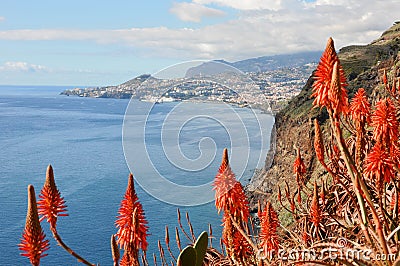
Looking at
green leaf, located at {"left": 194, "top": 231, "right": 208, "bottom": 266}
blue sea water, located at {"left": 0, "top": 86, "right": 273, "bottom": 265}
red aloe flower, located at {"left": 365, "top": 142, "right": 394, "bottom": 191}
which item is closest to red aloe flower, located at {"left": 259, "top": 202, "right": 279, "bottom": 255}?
green leaf, located at {"left": 194, "top": 231, "right": 208, "bottom": 266}

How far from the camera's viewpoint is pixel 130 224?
9.52 ft

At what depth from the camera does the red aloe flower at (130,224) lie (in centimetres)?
282

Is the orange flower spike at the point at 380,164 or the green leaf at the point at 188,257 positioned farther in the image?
the orange flower spike at the point at 380,164

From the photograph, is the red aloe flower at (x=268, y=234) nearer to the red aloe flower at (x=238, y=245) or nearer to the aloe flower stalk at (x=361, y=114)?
the red aloe flower at (x=238, y=245)

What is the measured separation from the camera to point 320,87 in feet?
7.95

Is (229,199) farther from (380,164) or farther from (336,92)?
(336,92)

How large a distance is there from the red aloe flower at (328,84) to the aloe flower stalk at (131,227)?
4.20 feet

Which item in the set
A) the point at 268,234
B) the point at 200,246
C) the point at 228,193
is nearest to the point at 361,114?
the point at 268,234

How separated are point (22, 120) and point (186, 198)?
4154 inches

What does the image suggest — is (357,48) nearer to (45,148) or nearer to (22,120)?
(45,148)

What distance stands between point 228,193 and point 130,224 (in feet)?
2.68

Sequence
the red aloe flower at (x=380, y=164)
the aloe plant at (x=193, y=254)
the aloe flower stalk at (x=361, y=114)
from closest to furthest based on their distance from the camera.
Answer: the aloe plant at (x=193, y=254) < the red aloe flower at (x=380, y=164) < the aloe flower stalk at (x=361, y=114)

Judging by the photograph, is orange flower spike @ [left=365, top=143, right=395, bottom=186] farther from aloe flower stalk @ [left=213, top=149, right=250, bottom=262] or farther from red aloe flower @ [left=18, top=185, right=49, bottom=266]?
red aloe flower @ [left=18, top=185, right=49, bottom=266]

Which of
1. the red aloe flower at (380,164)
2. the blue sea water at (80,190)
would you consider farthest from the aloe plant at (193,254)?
the blue sea water at (80,190)
